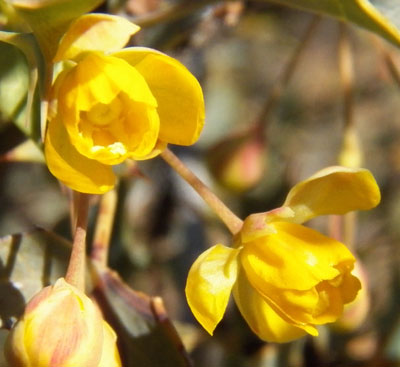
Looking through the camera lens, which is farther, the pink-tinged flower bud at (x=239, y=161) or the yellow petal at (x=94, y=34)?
the pink-tinged flower bud at (x=239, y=161)

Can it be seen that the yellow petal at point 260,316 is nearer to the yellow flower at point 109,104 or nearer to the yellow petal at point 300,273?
the yellow petal at point 300,273

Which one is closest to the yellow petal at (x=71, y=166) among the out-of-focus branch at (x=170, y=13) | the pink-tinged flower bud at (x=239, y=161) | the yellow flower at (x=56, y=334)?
the yellow flower at (x=56, y=334)

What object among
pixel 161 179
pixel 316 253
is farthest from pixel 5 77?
pixel 161 179

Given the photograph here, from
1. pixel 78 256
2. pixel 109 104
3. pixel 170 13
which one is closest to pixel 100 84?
pixel 109 104

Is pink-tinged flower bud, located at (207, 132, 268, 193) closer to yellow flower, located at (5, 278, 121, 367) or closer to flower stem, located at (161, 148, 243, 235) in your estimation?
flower stem, located at (161, 148, 243, 235)

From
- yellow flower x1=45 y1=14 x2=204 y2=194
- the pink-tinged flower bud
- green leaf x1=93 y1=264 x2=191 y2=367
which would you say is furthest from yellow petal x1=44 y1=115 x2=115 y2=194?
the pink-tinged flower bud
